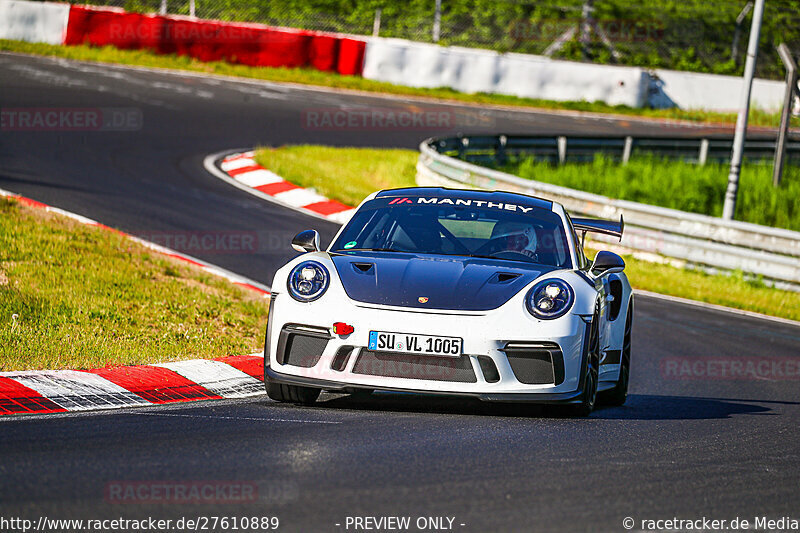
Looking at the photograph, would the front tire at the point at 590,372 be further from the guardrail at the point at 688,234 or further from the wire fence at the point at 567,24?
the wire fence at the point at 567,24

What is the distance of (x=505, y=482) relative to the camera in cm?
481

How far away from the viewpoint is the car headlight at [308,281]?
249 inches

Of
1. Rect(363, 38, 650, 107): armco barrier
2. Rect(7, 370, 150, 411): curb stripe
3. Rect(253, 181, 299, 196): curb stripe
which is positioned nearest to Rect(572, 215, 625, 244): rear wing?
Rect(7, 370, 150, 411): curb stripe

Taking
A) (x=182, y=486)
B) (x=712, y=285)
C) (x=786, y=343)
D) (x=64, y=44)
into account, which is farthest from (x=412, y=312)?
(x=64, y=44)

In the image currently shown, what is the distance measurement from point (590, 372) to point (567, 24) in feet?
98.5

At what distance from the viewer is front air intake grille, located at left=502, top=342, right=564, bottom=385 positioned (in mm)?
6133

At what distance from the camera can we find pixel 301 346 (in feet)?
20.6

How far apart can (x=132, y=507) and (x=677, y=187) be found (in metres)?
18.4

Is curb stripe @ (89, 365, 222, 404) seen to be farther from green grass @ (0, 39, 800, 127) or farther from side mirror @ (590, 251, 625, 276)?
green grass @ (0, 39, 800, 127)

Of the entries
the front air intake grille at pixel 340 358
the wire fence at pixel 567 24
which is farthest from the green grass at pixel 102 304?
the wire fence at pixel 567 24

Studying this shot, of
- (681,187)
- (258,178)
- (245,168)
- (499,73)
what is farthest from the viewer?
(499,73)

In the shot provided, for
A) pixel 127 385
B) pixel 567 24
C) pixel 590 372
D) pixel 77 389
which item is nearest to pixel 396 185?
pixel 127 385

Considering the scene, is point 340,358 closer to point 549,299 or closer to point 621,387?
point 549,299

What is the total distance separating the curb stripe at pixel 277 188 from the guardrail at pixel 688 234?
89.8 inches
